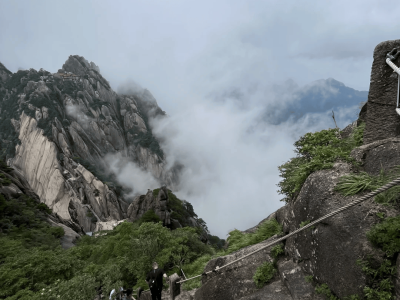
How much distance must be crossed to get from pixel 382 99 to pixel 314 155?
2.51 m

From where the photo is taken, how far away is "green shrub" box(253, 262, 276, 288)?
6.47 meters

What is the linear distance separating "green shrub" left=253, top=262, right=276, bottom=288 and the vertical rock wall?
16.0ft

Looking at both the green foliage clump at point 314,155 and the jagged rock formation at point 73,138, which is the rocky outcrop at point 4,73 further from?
the green foliage clump at point 314,155

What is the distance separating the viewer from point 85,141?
94.4 m

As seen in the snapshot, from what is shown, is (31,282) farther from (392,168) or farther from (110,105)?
(110,105)

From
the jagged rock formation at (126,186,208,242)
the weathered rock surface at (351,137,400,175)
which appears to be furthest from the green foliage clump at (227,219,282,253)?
the jagged rock formation at (126,186,208,242)

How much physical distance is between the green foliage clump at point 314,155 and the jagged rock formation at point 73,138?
2973 inches

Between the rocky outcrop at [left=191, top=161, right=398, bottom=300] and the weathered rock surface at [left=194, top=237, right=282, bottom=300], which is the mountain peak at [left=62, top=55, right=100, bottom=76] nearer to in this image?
the weathered rock surface at [left=194, top=237, right=282, bottom=300]

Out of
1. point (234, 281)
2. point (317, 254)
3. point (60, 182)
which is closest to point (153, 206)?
point (60, 182)

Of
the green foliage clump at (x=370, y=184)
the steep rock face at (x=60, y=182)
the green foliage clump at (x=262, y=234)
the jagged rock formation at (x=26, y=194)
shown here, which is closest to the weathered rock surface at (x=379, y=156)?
the green foliage clump at (x=370, y=184)

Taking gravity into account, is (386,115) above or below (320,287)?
above

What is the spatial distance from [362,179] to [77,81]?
444 feet

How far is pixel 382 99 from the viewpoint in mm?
6699

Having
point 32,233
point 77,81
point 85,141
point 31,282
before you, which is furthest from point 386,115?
point 77,81
